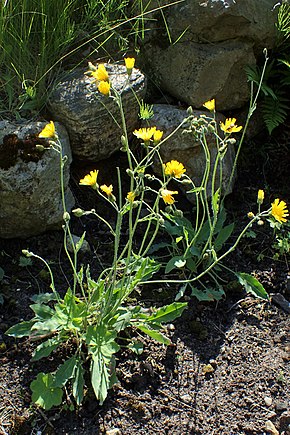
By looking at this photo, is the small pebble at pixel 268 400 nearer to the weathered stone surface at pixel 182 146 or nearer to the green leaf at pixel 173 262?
the green leaf at pixel 173 262

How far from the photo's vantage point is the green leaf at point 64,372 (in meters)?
2.53

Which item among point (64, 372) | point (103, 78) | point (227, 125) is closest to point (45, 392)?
point (64, 372)

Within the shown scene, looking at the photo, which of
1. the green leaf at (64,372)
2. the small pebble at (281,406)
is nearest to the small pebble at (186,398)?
the small pebble at (281,406)

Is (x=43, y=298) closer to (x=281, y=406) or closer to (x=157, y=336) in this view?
(x=157, y=336)

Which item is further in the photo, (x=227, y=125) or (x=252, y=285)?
(x=252, y=285)

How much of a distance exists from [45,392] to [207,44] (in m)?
2.25

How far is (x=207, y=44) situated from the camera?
3701mm

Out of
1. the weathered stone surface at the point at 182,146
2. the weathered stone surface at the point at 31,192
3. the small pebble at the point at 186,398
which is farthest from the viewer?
the weathered stone surface at the point at 182,146

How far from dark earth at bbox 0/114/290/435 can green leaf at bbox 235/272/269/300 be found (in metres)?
0.11

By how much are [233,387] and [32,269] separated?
118 centimetres

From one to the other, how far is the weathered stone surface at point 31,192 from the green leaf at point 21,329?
72 cm

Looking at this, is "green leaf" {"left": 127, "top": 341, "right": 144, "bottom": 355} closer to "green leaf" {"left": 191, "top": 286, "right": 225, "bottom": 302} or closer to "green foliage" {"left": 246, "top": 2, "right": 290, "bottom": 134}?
"green leaf" {"left": 191, "top": 286, "right": 225, "bottom": 302}

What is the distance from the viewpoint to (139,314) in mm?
2748

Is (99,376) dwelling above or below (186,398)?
above
